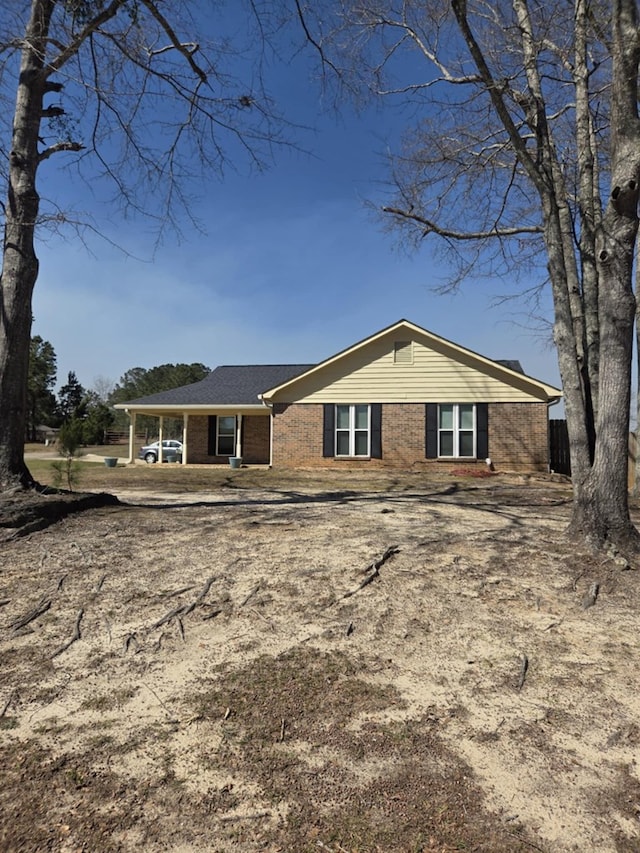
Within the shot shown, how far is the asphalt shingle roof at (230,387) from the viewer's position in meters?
18.9

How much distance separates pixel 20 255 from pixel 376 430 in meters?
11.4

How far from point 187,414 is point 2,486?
13.6m

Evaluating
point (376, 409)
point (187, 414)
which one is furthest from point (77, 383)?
point (376, 409)

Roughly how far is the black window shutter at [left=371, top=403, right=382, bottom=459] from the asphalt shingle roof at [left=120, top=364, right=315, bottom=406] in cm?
351

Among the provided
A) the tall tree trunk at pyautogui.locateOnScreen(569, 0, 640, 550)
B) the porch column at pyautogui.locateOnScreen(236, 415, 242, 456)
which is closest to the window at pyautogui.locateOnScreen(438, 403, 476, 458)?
the porch column at pyautogui.locateOnScreen(236, 415, 242, 456)

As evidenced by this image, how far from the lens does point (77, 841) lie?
1.86 m

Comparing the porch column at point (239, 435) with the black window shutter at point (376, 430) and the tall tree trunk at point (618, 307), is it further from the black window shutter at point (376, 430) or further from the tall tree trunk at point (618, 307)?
the tall tree trunk at point (618, 307)

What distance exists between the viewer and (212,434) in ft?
64.9

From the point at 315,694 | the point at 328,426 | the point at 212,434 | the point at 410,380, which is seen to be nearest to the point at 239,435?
the point at 212,434

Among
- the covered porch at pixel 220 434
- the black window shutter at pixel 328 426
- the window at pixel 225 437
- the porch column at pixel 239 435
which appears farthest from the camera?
the window at pixel 225 437

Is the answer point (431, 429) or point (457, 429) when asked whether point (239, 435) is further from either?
point (457, 429)

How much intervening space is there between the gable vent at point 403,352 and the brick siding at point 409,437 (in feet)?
4.50

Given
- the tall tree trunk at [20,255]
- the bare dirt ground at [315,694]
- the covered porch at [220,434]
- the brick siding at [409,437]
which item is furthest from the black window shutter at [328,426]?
the bare dirt ground at [315,694]

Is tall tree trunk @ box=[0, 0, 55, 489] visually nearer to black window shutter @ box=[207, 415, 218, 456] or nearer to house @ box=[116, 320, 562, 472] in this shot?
house @ box=[116, 320, 562, 472]
